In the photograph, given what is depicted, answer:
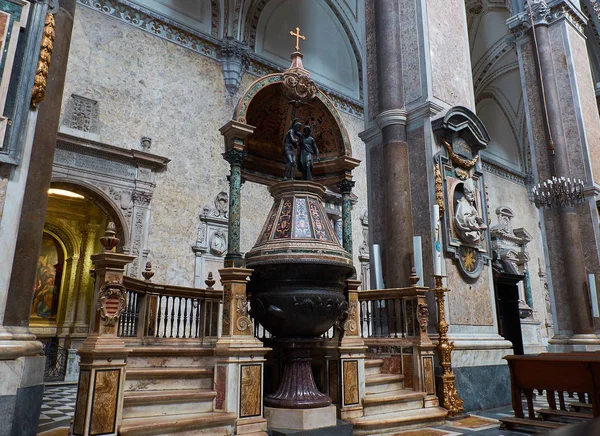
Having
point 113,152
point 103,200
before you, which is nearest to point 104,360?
point 103,200

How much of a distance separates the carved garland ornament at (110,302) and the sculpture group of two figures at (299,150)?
7.43ft

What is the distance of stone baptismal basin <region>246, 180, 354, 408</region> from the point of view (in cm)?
392

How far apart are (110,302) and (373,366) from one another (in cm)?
307

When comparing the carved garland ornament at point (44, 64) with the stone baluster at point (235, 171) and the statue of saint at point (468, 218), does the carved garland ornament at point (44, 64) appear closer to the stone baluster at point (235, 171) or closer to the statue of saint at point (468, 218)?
the stone baluster at point (235, 171)

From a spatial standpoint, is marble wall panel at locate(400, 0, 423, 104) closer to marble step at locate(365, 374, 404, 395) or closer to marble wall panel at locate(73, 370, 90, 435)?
marble step at locate(365, 374, 404, 395)

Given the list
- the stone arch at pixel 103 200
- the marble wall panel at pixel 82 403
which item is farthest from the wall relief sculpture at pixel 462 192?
the stone arch at pixel 103 200

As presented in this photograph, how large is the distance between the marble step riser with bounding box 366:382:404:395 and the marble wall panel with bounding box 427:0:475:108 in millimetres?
3773

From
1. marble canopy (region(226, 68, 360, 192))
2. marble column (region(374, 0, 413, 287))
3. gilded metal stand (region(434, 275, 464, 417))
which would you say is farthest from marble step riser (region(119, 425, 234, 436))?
marble canopy (region(226, 68, 360, 192))

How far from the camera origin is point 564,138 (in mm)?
8883

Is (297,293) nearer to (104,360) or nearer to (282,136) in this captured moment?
(104,360)

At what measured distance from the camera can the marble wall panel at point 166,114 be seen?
30.5ft

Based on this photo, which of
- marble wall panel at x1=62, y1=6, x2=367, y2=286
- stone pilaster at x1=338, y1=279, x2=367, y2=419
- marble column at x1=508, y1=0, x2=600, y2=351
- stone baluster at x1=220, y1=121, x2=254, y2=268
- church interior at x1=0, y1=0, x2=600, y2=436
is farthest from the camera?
marble wall panel at x1=62, y1=6, x2=367, y2=286

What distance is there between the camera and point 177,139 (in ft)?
33.5

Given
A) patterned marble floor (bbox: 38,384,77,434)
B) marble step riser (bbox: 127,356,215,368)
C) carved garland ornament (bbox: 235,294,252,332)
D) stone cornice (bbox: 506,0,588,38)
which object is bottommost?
patterned marble floor (bbox: 38,384,77,434)
